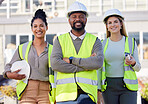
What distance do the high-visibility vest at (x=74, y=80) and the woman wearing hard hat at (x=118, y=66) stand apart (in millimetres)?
752

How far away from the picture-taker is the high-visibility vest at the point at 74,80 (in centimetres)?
364

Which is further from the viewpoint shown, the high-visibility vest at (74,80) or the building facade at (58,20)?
the building facade at (58,20)

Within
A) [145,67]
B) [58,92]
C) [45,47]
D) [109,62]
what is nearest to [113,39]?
[109,62]

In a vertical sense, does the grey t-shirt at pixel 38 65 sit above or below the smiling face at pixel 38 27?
below

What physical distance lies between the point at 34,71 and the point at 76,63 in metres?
0.84

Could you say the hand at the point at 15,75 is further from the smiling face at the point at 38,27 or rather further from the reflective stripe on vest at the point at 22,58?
the smiling face at the point at 38,27

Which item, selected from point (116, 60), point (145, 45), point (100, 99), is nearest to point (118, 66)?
point (116, 60)

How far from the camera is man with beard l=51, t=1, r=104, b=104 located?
11.9ft

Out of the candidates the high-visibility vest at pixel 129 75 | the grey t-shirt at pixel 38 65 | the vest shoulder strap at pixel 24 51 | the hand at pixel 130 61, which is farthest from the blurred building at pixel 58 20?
the hand at pixel 130 61

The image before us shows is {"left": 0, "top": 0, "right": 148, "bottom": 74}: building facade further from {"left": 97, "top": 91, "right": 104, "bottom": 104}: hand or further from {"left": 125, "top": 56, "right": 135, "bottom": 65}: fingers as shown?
{"left": 125, "top": 56, "right": 135, "bottom": 65}: fingers

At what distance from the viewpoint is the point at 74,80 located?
12.0ft

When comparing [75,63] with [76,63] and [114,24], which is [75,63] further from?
[114,24]

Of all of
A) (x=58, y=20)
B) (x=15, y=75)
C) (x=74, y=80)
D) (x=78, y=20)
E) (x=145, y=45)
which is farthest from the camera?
(x=58, y=20)

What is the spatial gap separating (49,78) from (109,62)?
1.03 meters
